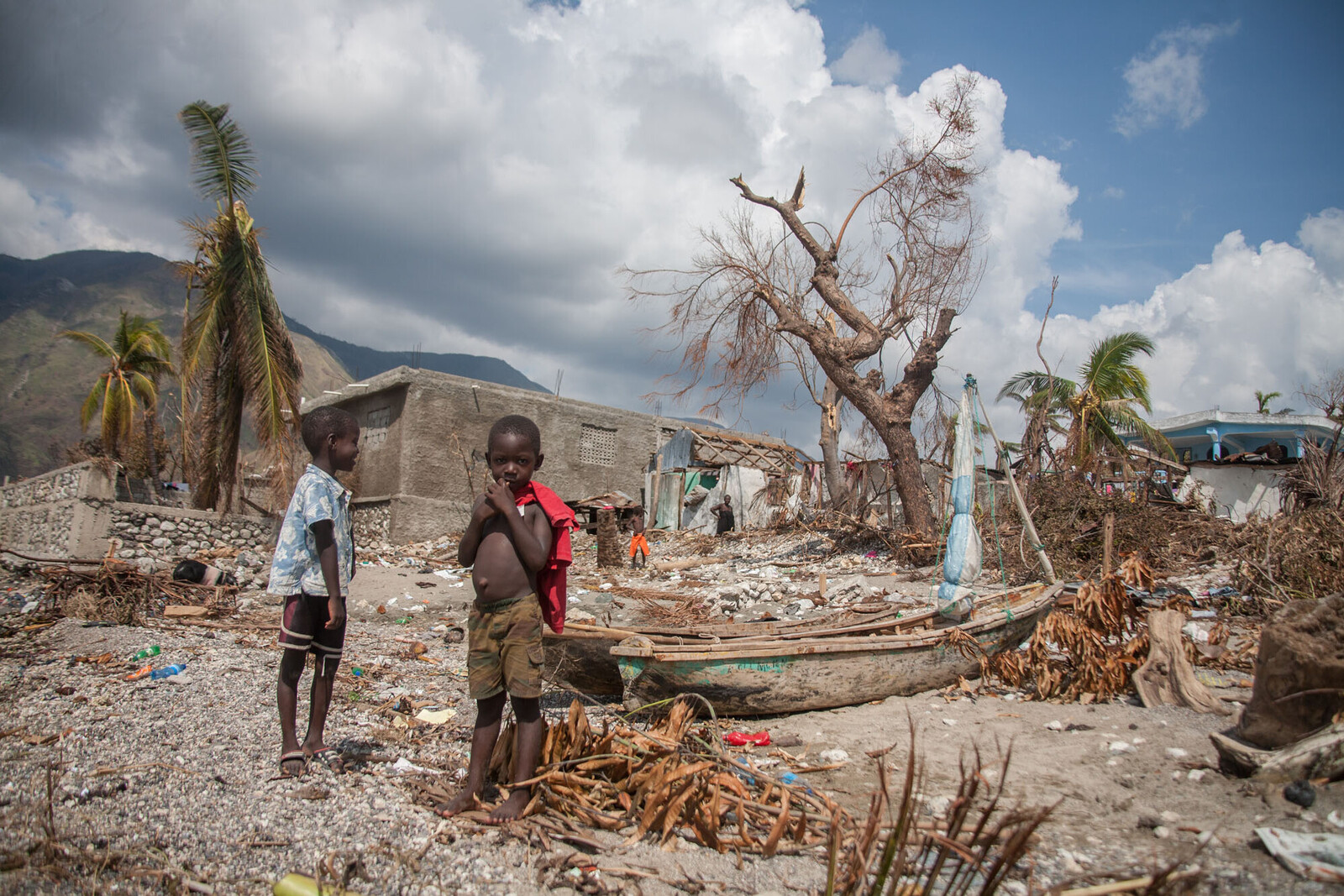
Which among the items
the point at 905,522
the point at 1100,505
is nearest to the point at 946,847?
the point at 1100,505

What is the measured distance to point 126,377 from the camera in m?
20.2

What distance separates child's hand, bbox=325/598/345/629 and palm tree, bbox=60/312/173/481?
19134mm

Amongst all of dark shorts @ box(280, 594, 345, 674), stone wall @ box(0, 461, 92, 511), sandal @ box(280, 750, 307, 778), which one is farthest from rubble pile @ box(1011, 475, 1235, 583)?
stone wall @ box(0, 461, 92, 511)

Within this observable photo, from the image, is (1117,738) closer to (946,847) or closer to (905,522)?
(946,847)

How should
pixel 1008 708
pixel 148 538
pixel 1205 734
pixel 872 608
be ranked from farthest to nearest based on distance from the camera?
pixel 148 538, pixel 872 608, pixel 1008 708, pixel 1205 734

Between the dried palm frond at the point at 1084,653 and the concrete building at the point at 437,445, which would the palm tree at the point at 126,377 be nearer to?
the concrete building at the point at 437,445

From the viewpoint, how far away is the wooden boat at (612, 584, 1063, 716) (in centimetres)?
441

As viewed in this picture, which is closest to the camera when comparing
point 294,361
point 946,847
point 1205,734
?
point 946,847

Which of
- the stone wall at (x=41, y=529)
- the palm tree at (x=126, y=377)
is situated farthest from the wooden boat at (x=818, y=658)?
the palm tree at (x=126, y=377)

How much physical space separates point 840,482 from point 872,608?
8716 mm

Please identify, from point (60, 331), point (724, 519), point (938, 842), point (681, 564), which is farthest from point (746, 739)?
point (60, 331)

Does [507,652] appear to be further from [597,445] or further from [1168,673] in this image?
[597,445]

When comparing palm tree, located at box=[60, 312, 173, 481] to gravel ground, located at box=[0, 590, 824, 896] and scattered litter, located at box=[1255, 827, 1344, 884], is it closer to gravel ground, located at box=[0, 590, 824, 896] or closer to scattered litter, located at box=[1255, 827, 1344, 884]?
gravel ground, located at box=[0, 590, 824, 896]

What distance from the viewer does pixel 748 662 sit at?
177 inches
